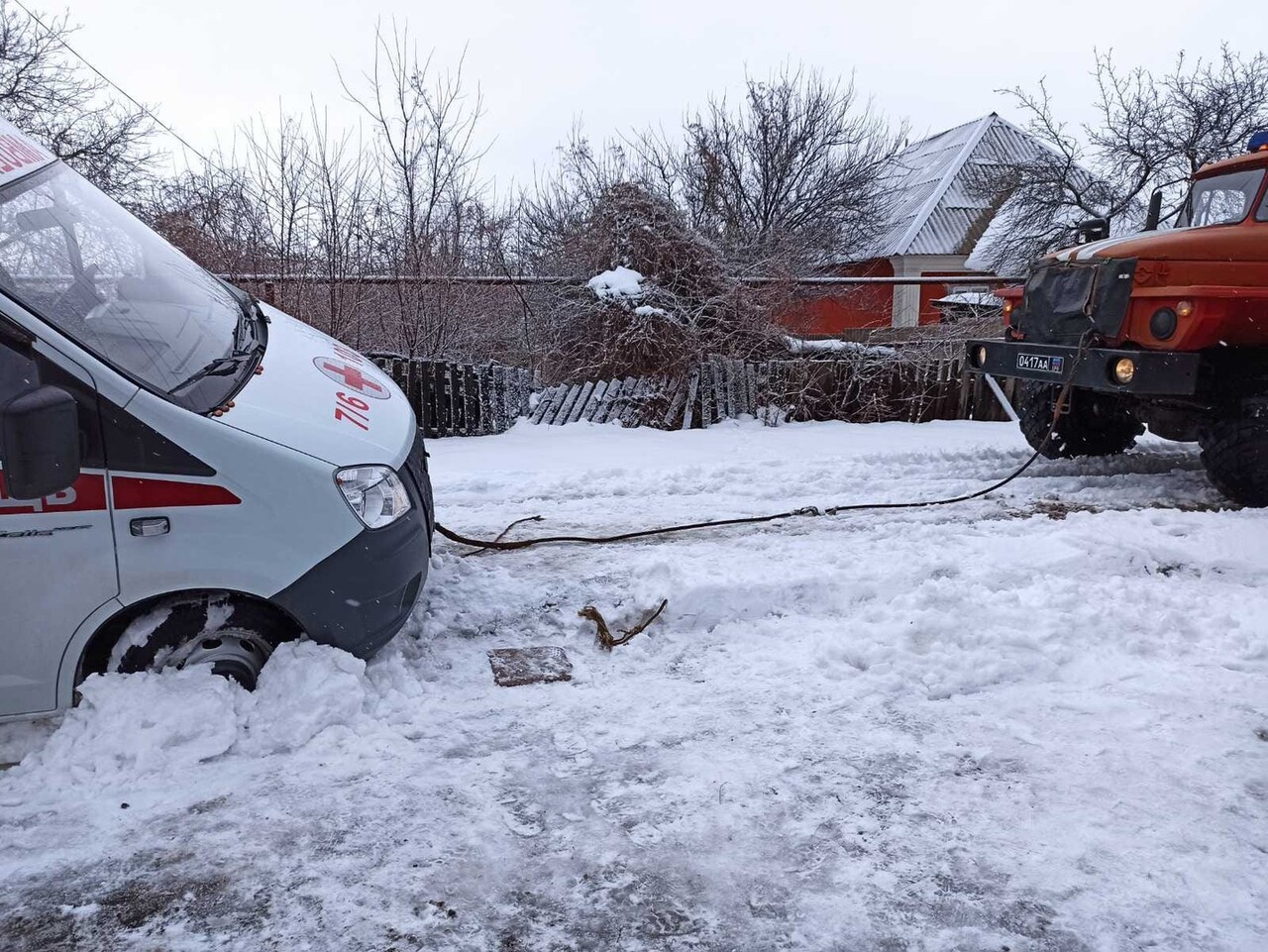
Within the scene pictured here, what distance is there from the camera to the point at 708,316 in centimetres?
1034

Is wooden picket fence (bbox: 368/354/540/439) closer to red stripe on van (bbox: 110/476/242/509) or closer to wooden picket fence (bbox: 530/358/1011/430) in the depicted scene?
wooden picket fence (bbox: 530/358/1011/430)

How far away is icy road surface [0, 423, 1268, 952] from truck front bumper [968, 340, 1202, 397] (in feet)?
4.78

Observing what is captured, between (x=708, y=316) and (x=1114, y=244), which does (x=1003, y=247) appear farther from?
(x=1114, y=244)

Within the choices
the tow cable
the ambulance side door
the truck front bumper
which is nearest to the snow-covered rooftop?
the truck front bumper

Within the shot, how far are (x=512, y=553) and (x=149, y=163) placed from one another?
58.2 ft

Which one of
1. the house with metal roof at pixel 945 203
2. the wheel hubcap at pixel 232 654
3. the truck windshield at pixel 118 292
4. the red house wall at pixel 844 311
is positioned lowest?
the wheel hubcap at pixel 232 654

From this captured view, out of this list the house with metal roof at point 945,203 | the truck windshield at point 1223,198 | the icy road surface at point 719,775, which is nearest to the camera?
the icy road surface at point 719,775

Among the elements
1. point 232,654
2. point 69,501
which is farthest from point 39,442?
point 232,654

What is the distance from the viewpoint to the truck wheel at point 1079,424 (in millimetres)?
7301

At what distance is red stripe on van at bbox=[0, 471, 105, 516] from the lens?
8.72ft

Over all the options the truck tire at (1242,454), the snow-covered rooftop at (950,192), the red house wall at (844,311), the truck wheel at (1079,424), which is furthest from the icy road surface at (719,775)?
the snow-covered rooftop at (950,192)

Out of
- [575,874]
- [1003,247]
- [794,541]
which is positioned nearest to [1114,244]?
[794,541]

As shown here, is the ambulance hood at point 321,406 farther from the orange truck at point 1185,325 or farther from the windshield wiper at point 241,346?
the orange truck at point 1185,325

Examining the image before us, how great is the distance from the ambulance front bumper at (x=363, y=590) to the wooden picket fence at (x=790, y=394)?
672cm
